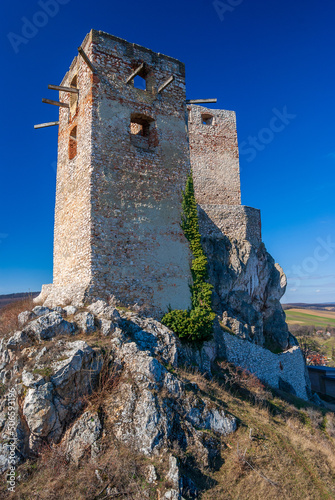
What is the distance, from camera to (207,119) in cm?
2520

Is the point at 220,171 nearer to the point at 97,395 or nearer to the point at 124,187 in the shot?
the point at 124,187

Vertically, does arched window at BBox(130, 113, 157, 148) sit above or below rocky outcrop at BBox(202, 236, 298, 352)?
above

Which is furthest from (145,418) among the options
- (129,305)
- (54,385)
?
(129,305)

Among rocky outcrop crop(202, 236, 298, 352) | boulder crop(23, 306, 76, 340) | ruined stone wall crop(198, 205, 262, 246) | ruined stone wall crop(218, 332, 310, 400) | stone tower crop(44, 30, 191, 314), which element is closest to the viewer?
boulder crop(23, 306, 76, 340)

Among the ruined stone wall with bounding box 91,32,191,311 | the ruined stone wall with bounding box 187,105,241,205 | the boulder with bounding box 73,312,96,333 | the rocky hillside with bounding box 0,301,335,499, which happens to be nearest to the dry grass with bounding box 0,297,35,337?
the rocky hillside with bounding box 0,301,335,499

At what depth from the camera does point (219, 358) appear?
14.7m

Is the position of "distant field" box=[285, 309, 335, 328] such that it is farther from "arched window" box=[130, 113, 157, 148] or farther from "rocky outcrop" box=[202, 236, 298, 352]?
"arched window" box=[130, 113, 157, 148]

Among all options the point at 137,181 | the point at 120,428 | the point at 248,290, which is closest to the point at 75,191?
the point at 137,181

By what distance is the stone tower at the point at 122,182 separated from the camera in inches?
468

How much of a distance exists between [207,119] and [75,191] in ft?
51.6

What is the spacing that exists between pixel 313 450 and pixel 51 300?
972cm

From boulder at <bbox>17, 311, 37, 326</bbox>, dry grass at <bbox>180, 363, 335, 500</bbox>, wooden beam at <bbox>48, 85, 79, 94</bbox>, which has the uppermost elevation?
wooden beam at <bbox>48, 85, 79, 94</bbox>
